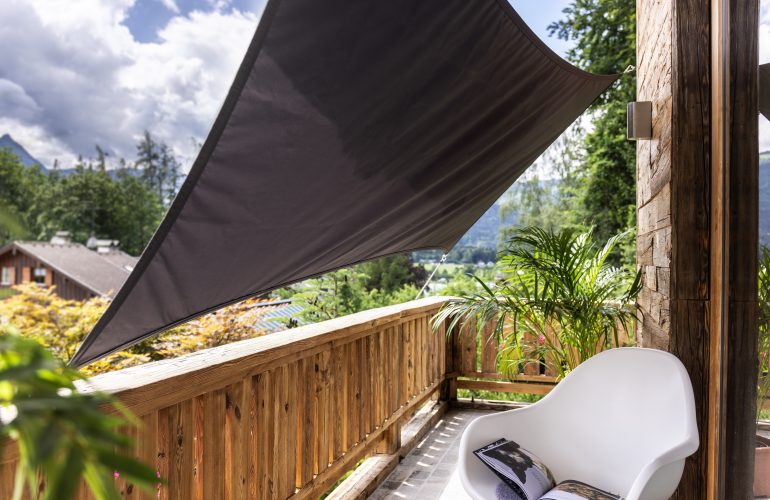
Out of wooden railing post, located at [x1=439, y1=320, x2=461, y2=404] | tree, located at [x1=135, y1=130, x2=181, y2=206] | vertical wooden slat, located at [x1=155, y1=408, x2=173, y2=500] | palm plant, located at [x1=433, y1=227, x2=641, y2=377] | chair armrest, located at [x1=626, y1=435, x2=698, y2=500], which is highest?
tree, located at [x1=135, y1=130, x2=181, y2=206]

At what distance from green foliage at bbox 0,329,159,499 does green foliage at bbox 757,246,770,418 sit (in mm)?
1627

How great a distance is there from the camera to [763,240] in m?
1.44

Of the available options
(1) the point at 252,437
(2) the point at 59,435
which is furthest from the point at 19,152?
(2) the point at 59,435

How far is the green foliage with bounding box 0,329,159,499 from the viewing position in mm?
315

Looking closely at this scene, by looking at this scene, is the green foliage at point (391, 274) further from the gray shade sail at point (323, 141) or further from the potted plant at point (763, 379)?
the potted plant at point (763, 379)

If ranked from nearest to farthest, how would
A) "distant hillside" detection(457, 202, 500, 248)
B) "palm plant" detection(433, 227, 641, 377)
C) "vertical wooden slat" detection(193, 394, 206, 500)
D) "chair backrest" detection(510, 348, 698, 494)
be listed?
"vertical wooden slat" detection(193, 394, 206, 500)
"chair backrest" detection(510, 348, 698, 494)
"palm plant" detection(433, 227, 641, 377)
"distant hillside" detection(457, 202, 500, 248)

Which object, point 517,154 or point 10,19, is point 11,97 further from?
point 517,154

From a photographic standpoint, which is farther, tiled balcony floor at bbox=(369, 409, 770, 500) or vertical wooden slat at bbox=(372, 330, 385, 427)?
vertical wooden slat at bbox=(372, 330, 385, 427)

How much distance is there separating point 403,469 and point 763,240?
2569 millimetres

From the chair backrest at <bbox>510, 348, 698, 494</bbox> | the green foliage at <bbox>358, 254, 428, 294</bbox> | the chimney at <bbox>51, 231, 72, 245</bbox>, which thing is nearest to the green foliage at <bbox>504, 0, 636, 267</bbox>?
the green foliage at <bbox>358, 254, 428, 294</bbox>

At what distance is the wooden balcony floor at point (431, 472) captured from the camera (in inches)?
120

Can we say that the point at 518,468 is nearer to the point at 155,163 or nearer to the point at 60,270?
the point at 60,270

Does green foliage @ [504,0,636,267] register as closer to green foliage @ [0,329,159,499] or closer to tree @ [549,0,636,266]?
tree @ [549,0,636,266]

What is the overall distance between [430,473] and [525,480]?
1565mm
